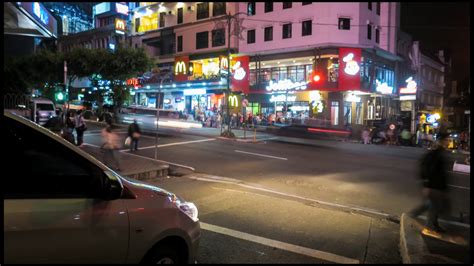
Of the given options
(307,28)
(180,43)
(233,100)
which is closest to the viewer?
(233,100)

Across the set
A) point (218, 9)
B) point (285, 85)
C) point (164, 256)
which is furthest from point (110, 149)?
point (218, 9)

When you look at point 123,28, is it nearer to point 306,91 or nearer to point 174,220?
point 306,91

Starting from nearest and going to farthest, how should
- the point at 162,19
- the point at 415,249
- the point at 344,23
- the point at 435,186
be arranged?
the point at 415,249 < the point at 435,186 < the point at 344,23 < the point at 162,19

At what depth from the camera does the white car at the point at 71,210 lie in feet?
9.78

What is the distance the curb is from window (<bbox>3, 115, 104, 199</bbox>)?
3.76m

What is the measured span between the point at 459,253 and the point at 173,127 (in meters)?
28.9

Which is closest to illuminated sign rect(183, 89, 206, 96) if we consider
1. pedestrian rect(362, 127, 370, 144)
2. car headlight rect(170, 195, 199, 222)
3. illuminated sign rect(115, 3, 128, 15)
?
pedestrian rect(362, 127, 370, 144)

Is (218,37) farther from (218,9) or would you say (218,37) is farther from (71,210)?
(71,210)

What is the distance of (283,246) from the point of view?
242 inches

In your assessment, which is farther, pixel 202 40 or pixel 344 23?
pixel 202 40

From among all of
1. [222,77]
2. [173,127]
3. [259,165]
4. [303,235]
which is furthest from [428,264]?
[222,77]

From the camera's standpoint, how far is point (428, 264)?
4.73 meters

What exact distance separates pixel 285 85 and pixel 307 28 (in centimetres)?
533

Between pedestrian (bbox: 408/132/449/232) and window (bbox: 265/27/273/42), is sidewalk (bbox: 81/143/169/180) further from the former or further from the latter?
window (bbox: 265/27/273/42)
